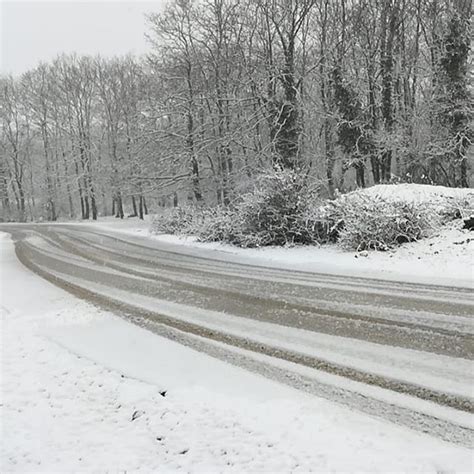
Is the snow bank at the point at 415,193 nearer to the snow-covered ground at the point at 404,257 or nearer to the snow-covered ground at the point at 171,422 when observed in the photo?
the snow-covered ground at the point at 404,257

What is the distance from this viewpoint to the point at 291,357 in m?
5.62

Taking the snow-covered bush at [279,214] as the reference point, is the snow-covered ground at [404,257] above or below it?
below

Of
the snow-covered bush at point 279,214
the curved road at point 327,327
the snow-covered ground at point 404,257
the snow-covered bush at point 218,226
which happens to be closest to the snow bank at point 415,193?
the snow-covered ground at point 404,257

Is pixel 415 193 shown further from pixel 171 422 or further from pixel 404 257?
pixel 171 422

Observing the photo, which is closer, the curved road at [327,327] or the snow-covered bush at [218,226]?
the curved road at [327,327]

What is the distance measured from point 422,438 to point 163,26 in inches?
1130

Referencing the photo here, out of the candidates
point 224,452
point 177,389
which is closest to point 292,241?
point 177,389

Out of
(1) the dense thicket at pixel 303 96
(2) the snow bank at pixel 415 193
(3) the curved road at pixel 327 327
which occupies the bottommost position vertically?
(3) the curved road at pixel 327 327

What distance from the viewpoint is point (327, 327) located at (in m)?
6.70

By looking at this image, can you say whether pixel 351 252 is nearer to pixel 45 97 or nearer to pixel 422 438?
pixel 422 438

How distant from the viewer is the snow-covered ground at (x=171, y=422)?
3441 millimetres

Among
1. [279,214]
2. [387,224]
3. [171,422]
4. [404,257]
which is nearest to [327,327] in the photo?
[171,422]

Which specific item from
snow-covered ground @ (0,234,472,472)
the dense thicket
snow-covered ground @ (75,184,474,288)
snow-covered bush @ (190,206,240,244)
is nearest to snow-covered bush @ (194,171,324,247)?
snow-covered ground @ (75,184,474,288)

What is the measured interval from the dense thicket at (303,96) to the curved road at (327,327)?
12096 millimetres
